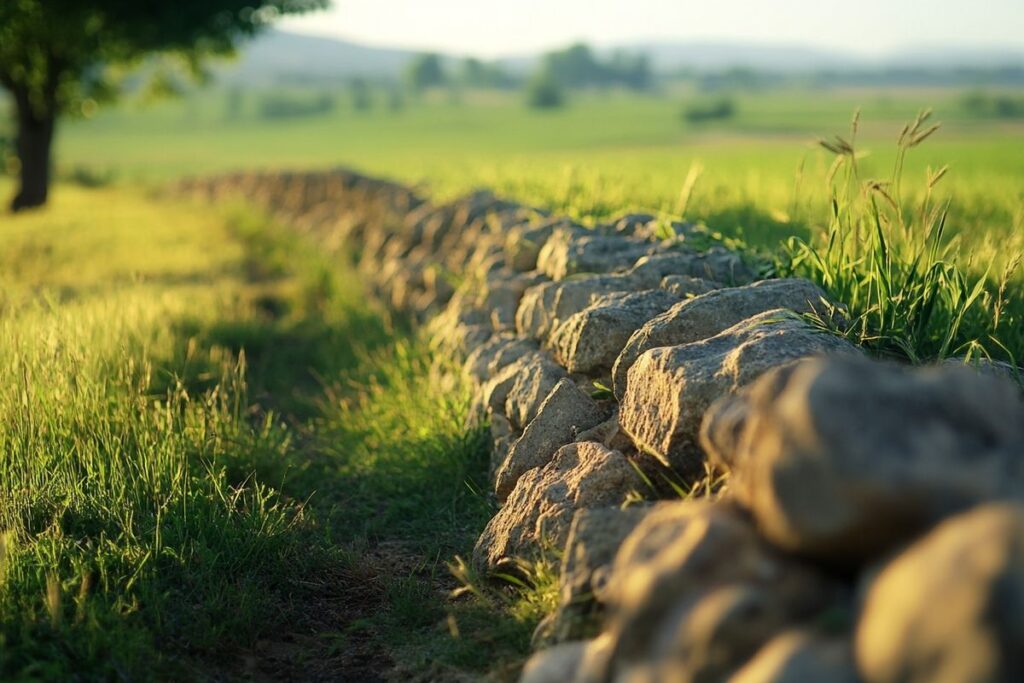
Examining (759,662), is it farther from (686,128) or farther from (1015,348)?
(686,128)

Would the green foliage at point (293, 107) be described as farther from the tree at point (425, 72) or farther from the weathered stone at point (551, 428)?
the weathered stone at point (551, 428)

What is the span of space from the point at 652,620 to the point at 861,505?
0.54 metres

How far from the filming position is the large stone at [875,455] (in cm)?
211

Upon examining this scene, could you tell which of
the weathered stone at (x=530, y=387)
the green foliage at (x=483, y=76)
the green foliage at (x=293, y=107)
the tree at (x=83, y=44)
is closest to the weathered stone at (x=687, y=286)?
the weathered stone at (x=530, y=387)

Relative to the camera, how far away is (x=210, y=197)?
21812 mm

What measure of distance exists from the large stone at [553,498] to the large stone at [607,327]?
591mm

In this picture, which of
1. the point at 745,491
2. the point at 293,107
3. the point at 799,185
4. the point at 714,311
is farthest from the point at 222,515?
the point at 293,107

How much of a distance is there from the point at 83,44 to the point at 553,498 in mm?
14675

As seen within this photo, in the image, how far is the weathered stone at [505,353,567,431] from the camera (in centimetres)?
486

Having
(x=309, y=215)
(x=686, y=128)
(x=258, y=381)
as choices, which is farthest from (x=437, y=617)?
(x=686, y=128)

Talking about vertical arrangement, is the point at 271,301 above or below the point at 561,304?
below

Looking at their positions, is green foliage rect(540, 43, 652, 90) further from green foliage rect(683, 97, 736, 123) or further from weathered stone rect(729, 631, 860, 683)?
weathered stone rect(729, 631, 860, 683)

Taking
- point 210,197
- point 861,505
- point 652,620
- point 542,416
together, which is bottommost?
point 210,197

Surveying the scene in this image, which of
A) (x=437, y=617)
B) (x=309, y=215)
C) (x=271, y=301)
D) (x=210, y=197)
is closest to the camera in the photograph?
(x=437, y=617)
